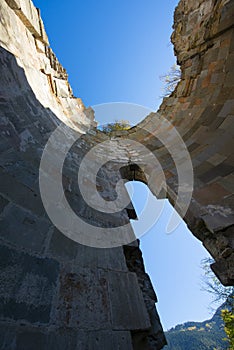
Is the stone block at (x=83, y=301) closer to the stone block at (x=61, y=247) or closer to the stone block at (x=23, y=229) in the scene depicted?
the stone block at (x=61, y=247)

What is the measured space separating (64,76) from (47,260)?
501cm

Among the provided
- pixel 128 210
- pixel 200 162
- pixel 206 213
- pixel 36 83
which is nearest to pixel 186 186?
pixel 200 162

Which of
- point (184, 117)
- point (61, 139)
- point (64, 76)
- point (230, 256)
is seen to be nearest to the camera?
point (230, 256)

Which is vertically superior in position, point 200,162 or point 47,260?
point 200,162

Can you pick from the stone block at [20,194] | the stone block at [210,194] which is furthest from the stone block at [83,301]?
the stone block at [210,194]

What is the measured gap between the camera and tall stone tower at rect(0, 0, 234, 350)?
1.22m

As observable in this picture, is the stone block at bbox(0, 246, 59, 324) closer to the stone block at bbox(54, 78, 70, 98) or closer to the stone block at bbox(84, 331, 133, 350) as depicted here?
the stone block at bbox(84, 331, 133, 350)

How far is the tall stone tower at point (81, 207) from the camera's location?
3.99 ft

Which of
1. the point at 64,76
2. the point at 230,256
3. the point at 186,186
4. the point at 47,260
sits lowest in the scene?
the point at 230,256

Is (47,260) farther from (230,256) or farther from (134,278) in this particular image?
(230,256)

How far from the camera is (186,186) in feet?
8.21

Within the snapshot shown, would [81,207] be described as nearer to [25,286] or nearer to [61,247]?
[61,247]

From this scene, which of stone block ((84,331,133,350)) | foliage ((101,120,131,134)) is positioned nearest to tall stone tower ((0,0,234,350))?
stone block ((84,331,133,350))

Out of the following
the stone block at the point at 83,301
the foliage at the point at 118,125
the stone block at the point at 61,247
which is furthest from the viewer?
the foliage at the point at 118,125
